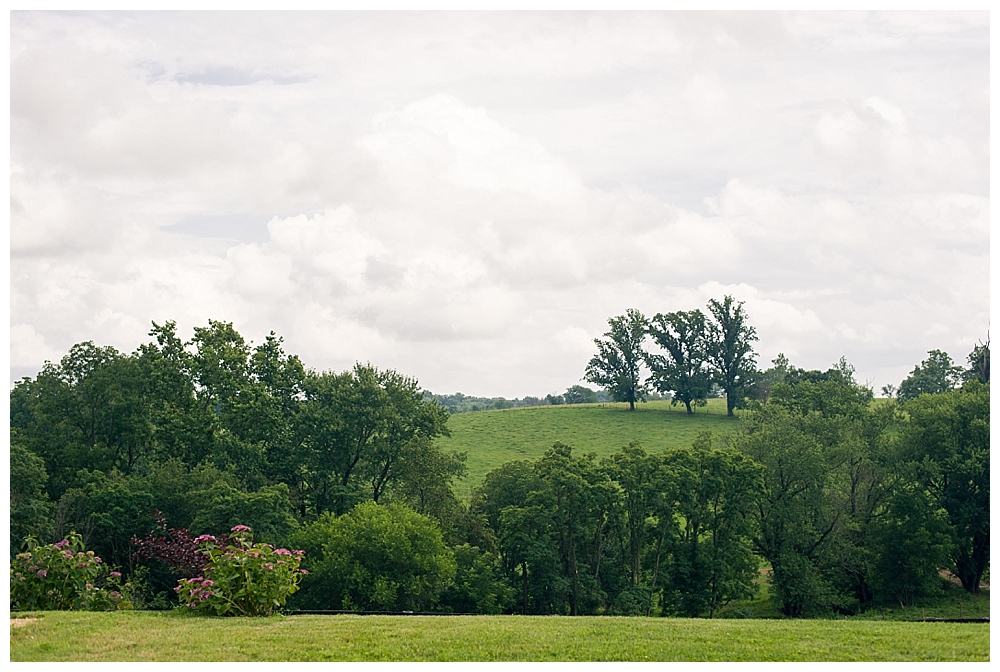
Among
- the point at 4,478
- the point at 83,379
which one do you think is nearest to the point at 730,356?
the point at 83,379

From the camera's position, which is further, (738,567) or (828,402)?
(828,402)

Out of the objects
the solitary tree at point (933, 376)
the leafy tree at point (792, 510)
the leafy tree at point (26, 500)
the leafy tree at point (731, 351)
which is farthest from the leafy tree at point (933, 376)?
the leafy tree at point (26, 500)

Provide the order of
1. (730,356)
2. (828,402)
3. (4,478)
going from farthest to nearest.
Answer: (730,356)
(828,402)
(4,478)

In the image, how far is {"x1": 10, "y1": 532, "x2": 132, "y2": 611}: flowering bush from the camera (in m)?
16.6

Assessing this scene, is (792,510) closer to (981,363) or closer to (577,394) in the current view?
(981,363)

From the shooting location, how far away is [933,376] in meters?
71.3

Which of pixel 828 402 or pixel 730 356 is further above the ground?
pixel 730 356

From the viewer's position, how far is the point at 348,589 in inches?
985

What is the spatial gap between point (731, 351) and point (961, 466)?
132ft

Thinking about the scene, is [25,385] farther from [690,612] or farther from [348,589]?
[690,612]

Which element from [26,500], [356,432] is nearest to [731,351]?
[356,432]

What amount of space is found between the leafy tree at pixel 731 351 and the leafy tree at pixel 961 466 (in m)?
36.5

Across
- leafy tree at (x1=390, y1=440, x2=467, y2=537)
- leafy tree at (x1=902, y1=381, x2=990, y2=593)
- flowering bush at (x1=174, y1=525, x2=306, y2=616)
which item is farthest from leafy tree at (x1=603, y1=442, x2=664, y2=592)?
flowering bush at (x1=174, y1=525, x2=306, y2=616)
